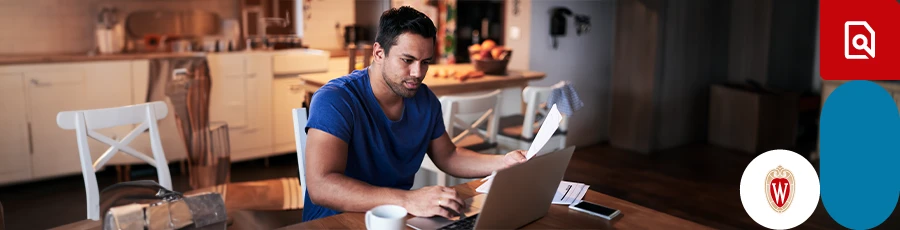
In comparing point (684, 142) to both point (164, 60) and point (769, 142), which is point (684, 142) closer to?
point (769, 142)

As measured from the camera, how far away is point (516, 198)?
149 centimetres

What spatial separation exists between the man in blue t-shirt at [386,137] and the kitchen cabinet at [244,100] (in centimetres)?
308

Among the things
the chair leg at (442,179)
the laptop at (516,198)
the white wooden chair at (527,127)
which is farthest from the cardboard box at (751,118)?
the laptop at (516,198)

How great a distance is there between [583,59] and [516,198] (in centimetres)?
457

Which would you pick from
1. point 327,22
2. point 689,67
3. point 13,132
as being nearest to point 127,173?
point 13,132

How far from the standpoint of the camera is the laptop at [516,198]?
1407 millimetres

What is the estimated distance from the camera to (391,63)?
196 centimetres

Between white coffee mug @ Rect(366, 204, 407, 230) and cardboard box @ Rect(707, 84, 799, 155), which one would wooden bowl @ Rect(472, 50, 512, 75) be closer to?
cardboard box @ Rect(707, 84, 799, 155)

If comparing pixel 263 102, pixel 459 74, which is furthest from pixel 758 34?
pixel 263 102

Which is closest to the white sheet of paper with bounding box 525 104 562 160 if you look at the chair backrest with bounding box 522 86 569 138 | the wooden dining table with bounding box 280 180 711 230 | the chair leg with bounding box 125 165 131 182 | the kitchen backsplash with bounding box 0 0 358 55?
the wooden dining table with bounding box 280 180 711 230

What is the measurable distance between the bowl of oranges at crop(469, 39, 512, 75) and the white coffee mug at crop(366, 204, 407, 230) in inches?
116

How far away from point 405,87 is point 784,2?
17.6 feet

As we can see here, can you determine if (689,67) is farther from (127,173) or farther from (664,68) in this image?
(127,173)

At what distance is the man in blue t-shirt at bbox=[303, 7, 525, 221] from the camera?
174cm
